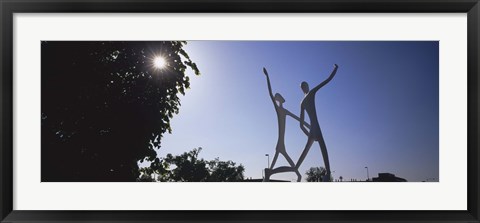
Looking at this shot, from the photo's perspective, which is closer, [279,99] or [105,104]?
[279,99]

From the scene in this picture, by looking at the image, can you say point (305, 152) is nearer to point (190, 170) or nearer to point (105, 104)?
point (190, 170)

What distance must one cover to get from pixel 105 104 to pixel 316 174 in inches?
69.3

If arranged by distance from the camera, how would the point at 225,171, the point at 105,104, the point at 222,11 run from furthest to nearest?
the point at 105,104 < the point at 225,171 < the point at 222,11

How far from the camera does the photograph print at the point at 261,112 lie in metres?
3.17

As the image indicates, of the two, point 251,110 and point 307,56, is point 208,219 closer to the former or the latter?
point 251,110

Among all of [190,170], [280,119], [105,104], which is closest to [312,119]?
[280,119]

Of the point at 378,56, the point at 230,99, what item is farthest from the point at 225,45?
the point at 378,56

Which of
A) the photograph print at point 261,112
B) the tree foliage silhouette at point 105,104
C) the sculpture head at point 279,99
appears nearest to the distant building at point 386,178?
the photograph print at point 261,112

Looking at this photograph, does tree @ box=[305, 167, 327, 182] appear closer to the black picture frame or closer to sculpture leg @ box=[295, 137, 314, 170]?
sculpture leg @ box=[295, 137, 314, 170]

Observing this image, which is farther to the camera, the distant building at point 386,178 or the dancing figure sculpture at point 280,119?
the dancing figure sculpture at point 280,119

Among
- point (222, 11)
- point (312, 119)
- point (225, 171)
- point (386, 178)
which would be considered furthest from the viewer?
point (312, 119)

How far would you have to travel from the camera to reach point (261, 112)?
3426mm

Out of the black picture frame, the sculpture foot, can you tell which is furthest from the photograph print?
the black picture frame

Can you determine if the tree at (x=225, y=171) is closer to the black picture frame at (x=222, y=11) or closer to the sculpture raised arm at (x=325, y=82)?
the black picture frame at (x=222, y=11)
